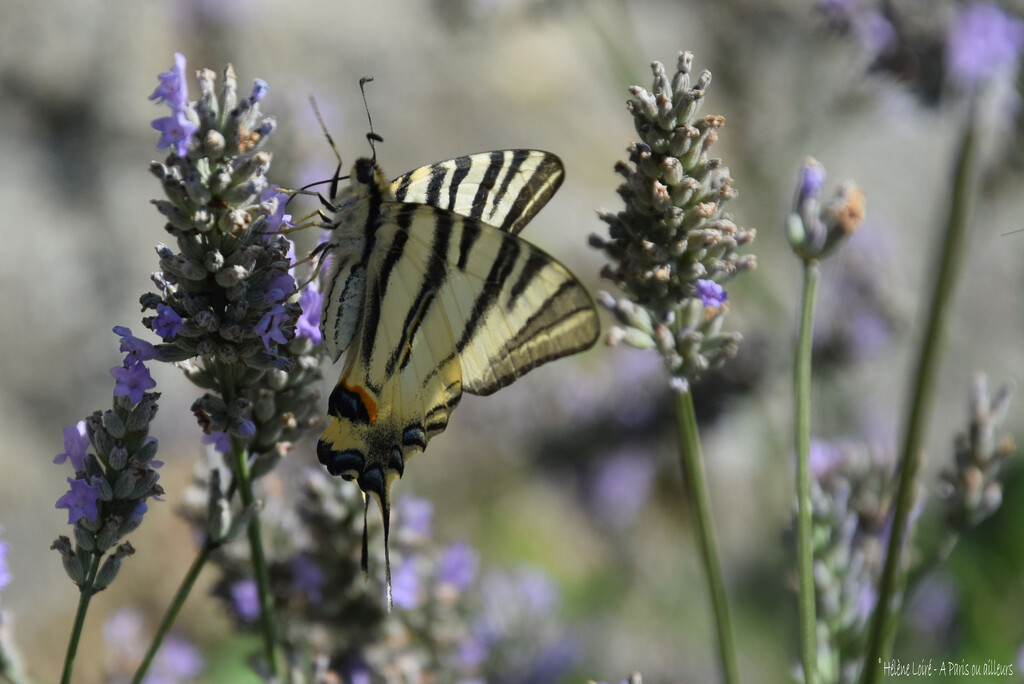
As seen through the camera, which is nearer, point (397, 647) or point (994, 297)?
point (397, 647)

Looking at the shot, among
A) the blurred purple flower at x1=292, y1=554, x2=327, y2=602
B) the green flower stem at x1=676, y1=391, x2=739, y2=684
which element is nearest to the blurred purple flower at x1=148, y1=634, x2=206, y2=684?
the blurred purple flower at x1=292, y1=554, x2=327, y2=602

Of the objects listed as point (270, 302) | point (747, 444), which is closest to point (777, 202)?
point (747, 444)

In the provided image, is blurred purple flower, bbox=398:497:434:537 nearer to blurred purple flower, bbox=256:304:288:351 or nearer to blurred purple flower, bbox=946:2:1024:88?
blurred purple flower, bbox=256:304:288:351

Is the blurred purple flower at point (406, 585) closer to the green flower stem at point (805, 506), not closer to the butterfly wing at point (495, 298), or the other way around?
the butterfly wing at point (495, 298)

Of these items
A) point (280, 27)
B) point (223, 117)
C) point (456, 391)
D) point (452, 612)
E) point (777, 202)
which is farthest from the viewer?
point (280, 27)

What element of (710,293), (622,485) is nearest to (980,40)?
(710,293)

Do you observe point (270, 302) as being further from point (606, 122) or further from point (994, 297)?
point (994, 297)

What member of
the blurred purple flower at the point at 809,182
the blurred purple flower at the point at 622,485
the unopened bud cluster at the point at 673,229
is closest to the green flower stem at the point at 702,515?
the unopened bud cluster at the point at 673,229
